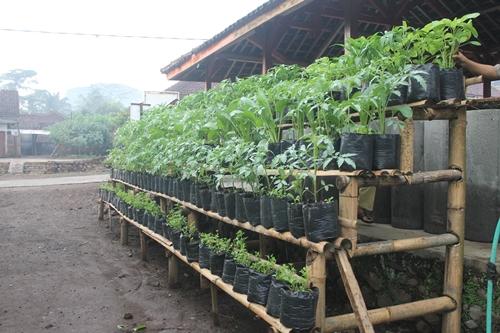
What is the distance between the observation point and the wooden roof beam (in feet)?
16.7

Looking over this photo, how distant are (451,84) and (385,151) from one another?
65cm

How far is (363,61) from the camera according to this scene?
307 cm

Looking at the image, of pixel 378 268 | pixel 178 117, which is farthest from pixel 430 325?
pixel 178 117

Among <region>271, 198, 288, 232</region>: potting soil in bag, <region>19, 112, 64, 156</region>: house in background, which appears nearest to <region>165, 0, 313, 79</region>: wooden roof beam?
<region>271, 198, 288, 232</region>: potting soil in bag

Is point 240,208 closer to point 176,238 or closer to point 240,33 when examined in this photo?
point 176,238

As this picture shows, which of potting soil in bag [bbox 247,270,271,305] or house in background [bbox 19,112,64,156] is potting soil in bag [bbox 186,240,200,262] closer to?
potting soil in bag [bbox 247,270,271,305]

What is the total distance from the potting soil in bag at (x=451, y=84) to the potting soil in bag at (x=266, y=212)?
1.42m

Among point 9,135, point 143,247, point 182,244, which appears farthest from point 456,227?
point 9,135

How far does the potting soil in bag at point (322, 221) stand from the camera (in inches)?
105

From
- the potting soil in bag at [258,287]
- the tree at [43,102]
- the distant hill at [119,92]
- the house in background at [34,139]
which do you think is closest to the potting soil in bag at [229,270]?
the potting soil in bag at [258,287]

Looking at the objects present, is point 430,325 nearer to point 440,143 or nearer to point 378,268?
point 378,268

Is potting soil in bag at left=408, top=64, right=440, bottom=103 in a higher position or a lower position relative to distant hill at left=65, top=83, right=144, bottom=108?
lower

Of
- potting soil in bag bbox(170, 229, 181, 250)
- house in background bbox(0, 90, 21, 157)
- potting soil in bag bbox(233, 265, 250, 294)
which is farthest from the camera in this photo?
house in background bbox(0, 90, 21, 157)

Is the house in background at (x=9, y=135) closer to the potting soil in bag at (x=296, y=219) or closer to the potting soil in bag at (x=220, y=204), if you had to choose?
the potting soil in bag at (x=220, y=204)
